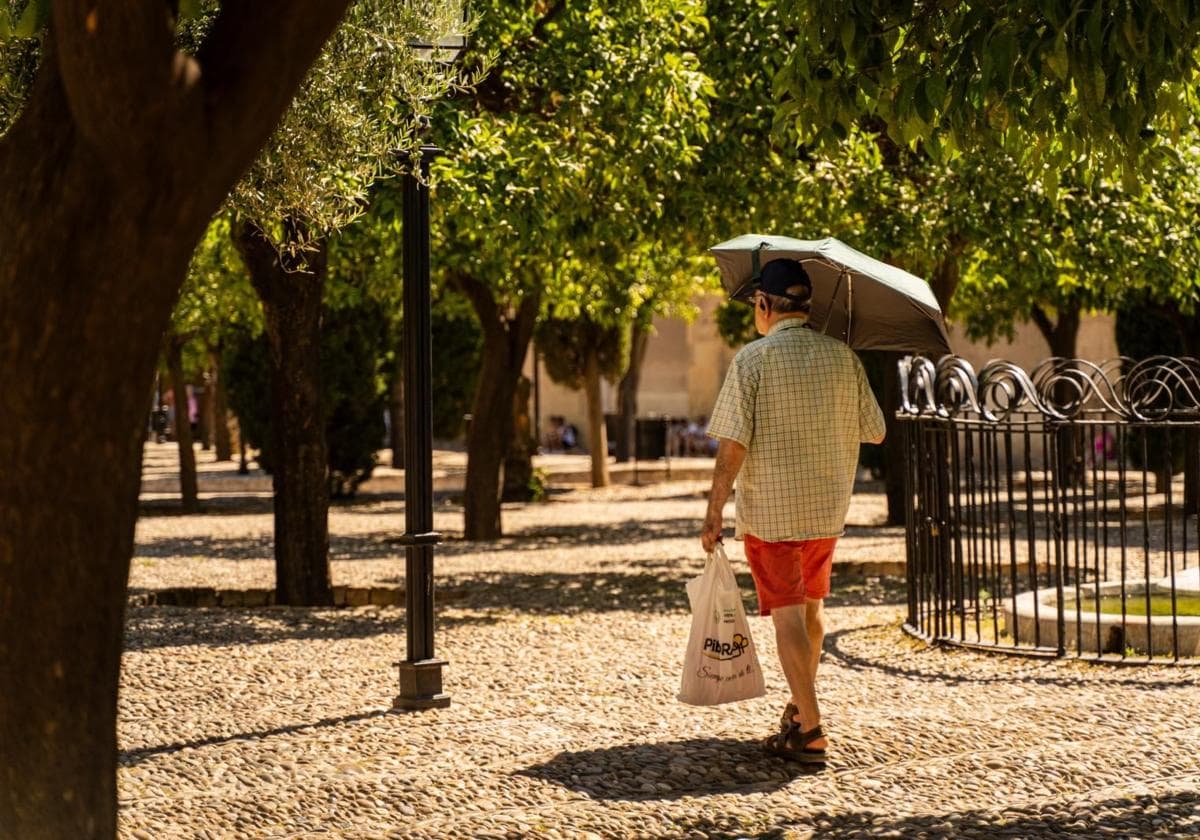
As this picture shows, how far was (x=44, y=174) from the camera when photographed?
3.94 metres

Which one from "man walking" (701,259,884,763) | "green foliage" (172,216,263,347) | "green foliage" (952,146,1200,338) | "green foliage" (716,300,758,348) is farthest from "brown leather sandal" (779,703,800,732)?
"green foliage" (716,300,758,348)

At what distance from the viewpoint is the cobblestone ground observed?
18.9ft

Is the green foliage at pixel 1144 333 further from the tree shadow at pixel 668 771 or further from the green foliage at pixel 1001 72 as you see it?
the tree shadow at pixel 668 771

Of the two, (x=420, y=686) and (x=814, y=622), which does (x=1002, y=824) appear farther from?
(x=420, y=686)

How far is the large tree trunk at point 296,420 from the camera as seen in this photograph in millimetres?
12094

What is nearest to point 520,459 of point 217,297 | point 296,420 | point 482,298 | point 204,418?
point 217,297

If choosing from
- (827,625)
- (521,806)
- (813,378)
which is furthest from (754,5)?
(521,806)

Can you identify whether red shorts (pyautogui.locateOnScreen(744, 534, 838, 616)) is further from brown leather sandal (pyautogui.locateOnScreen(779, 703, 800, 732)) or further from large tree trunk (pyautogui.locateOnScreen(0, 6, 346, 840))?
large tree trunk (pyautogui.locateOnScreen(0, 6, 346, 840))

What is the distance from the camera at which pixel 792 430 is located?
645cm

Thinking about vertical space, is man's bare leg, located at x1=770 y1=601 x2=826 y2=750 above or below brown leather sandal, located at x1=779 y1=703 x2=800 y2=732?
above

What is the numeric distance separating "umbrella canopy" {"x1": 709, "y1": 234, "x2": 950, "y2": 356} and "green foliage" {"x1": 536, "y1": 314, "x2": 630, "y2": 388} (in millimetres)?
19904

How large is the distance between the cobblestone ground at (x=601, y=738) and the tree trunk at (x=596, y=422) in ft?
52.7

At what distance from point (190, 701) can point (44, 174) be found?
449 centimetres

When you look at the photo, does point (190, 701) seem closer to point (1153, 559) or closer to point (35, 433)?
point (35, 433)
